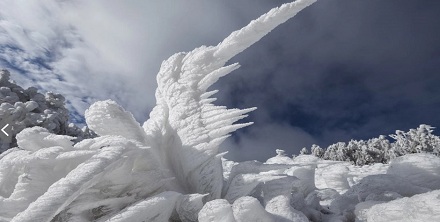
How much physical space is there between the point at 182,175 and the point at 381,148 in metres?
45.9

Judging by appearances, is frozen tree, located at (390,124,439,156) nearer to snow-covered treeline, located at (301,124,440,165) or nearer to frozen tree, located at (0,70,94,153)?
snow-covered treeline, located at (301,124,440,165)

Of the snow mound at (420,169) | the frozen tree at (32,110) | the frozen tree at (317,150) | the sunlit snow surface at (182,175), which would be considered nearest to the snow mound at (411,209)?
the sunlit snow surface at (182,175)

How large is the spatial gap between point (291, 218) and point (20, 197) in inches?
64.9

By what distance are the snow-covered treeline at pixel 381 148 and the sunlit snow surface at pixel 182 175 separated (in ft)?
122

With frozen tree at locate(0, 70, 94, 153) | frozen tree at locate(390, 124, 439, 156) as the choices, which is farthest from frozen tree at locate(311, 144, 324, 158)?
frozen tree at locate(0, 70, 94, 153)

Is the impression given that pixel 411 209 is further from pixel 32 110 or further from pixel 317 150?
pixel 317 150

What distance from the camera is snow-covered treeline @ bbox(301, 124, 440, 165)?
1441 inches

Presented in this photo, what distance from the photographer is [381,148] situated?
43.2m

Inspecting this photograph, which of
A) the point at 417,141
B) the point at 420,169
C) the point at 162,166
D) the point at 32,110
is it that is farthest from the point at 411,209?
the point at 417,141

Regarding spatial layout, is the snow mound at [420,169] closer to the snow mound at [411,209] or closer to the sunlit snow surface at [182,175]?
the sunlit snow surface at [182,175]

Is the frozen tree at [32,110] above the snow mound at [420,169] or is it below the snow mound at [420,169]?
above

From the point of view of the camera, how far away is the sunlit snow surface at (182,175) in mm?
1900

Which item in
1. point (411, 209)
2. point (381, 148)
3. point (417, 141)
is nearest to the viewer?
point (411, 209)

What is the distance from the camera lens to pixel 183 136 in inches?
105
